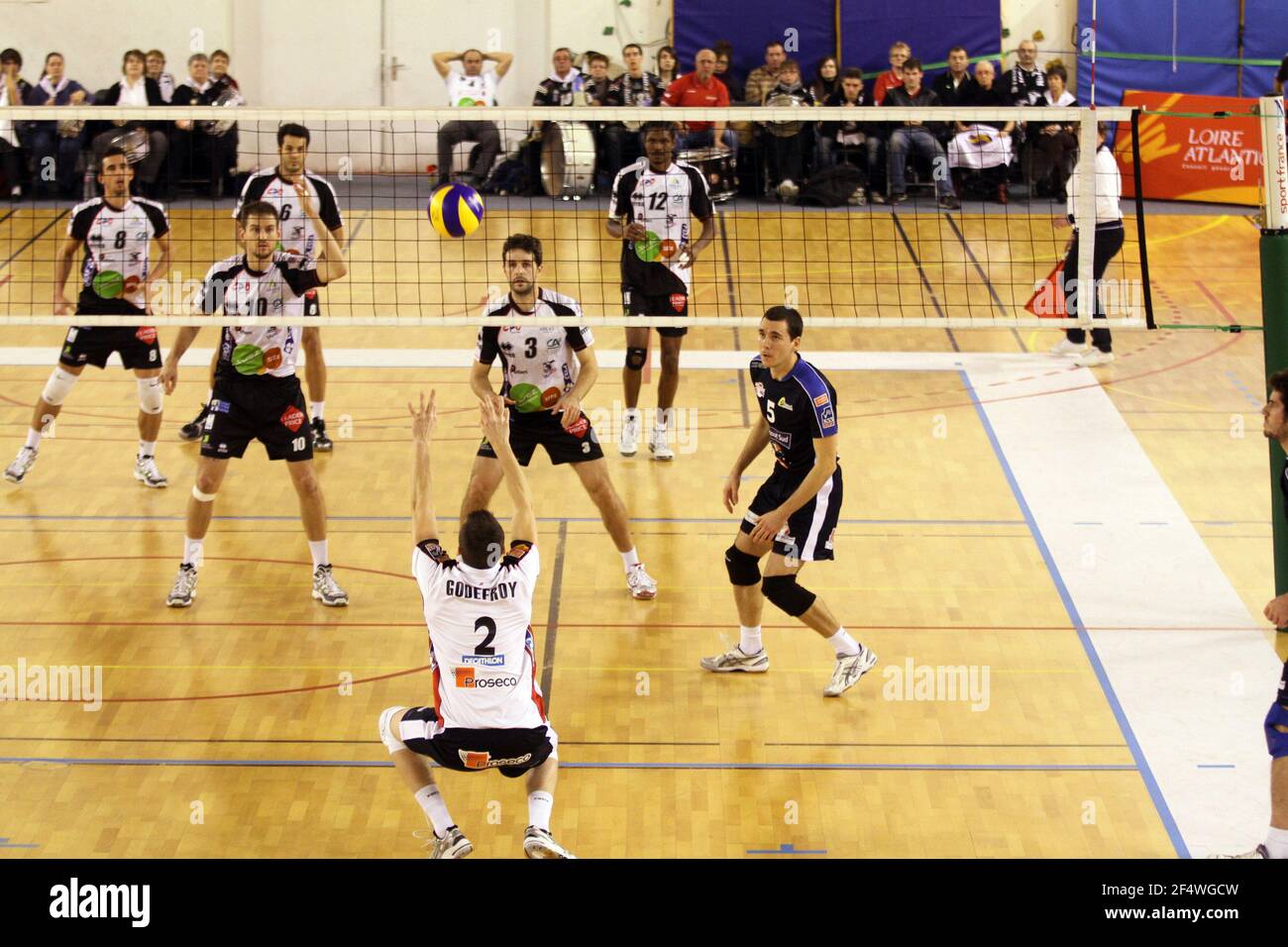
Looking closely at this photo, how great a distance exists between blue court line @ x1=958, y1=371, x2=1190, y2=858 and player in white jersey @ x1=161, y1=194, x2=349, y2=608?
4.25 m

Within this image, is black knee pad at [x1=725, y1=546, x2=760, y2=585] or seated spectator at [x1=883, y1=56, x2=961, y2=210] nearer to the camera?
black knee pad at [x1=725, y1=546, x2=760, y2=585]

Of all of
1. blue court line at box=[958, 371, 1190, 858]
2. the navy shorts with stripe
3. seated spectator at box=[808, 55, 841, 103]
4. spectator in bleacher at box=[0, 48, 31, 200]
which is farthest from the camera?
seated spectator at box=[808, 55, 841, 103]

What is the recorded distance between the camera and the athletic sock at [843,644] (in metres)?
8.11

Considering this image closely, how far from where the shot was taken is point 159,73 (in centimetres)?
1889

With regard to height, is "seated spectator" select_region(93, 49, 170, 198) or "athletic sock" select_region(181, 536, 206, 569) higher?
"seated spectator" select_region(93, 49, 170, 198)

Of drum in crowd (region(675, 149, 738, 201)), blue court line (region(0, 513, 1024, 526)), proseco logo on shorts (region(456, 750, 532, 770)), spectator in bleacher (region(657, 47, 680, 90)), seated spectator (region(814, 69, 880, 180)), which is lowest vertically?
proseco logo on shorts (region(456, 750, 532, 770))

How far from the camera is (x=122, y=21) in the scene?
66.3 ft

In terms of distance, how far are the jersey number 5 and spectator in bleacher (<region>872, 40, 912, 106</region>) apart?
13974mm

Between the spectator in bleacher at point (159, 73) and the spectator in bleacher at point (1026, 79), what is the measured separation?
10.2 metres

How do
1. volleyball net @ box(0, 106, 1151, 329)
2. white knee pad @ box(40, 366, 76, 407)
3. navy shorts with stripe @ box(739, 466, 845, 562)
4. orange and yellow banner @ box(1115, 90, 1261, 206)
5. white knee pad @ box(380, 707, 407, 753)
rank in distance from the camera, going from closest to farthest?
white knee pad @ box(380, 707, 407, 753)
navy shorts with stripe @ box(739, 466, 845, 562)
white knee pad @ box(40, 366, 76, 407)
volleyball net @ box(0, 106, 1151, 329)
orange and yellow banner @ box(1115, 90, 1261, 206)

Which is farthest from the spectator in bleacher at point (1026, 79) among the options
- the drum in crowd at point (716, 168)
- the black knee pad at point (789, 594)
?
the black knee pad at point (789, 594)

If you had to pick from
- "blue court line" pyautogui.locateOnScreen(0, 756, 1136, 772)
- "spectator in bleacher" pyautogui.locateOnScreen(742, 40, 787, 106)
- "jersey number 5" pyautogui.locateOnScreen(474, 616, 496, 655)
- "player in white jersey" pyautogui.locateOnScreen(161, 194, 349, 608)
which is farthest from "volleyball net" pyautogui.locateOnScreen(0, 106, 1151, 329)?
"jersey number 5" pyautogui.locateOnScreen(474, 616, 496, 655)

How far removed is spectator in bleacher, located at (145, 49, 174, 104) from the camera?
18.7 meters

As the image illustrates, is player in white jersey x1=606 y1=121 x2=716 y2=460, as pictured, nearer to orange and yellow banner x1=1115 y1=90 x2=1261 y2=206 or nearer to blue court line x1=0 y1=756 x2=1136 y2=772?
blue court line x1=0 y1=756 x2=1136 y2=772
